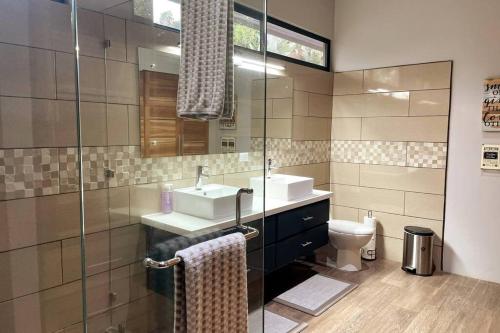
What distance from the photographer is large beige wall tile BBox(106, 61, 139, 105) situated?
204 centimetres

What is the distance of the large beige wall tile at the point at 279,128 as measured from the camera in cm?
338

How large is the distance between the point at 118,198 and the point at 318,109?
2.39m

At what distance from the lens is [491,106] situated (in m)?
3.12

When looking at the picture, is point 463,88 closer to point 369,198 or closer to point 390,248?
point 369,198

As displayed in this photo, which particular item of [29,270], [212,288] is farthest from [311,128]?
[29,270]

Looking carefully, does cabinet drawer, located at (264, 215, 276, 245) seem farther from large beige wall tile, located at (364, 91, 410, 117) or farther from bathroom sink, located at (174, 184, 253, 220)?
large beige wall tile, located at (364, 91, 410, 117)

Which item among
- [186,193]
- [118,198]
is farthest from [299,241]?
[118,198]

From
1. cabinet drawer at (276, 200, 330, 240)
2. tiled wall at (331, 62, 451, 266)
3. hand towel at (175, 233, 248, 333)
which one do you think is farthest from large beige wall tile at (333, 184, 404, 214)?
hand towel at (175, 233, 248, 333)

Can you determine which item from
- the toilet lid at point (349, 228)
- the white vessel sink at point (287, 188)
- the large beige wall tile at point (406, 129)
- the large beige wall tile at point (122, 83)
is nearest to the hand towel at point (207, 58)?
the large beige wall tile at point (122, 83)

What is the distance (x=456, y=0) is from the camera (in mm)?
3260

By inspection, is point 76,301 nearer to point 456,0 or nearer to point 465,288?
point 465,288

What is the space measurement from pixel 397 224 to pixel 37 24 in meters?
3.41

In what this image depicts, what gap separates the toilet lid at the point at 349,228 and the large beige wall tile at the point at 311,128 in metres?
0.89

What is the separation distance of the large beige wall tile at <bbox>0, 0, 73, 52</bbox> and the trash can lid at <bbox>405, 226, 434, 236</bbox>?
3.13 m
